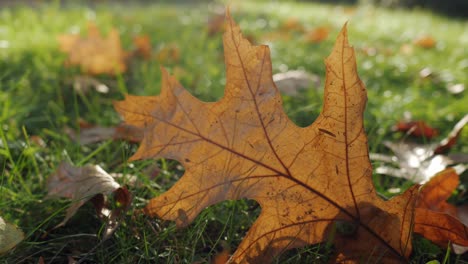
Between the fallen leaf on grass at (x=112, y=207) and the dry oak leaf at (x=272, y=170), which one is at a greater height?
the dry oak leaf at (x=272, y=170)

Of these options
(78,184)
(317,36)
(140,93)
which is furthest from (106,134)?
(317,36)

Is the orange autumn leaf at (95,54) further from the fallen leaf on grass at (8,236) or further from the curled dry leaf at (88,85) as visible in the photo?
the fallen leaf on grass at (8,236)

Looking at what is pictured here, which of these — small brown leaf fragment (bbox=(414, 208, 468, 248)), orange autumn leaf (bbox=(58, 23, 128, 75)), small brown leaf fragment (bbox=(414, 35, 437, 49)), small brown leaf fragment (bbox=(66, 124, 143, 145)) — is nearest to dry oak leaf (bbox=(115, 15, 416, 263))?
small brown leaf fragment (bbox=(414, 208, 468, 248))

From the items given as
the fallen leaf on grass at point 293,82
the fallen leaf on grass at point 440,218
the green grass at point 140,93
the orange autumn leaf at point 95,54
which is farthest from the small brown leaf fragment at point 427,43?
the fallen leaf on grass at point 440,218

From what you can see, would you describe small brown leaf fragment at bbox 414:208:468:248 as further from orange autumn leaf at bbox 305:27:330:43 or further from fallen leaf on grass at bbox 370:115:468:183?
orange autumn leaf at bbox 305:27:330:43

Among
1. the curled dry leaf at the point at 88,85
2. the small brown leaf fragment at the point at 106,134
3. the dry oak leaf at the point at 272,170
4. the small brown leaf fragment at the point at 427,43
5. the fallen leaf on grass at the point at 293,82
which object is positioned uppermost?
the dry oak leaf at the point at 272,170

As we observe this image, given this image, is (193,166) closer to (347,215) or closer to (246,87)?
(246,87)

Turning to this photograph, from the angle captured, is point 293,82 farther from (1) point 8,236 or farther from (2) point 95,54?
(1) point 8,236
